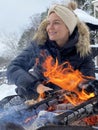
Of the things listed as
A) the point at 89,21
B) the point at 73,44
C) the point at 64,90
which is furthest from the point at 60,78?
the point at 89,21

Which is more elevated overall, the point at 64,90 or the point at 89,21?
the point at 64,90

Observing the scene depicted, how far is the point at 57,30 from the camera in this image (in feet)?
11.3

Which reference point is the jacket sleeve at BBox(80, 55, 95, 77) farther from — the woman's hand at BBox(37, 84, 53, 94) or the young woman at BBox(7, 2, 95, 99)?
the woman's hand at BBox(37, 84, 53, 94)

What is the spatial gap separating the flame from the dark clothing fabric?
67mm

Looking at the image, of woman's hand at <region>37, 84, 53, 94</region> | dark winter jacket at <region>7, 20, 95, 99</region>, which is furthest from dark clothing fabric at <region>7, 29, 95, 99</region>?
woman's hand at <region>37, 84, 53, 94</region>

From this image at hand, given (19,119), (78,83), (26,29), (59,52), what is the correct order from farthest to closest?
1. (26,29)
2. (59,52)
3. (78,83)
4. (19,119)

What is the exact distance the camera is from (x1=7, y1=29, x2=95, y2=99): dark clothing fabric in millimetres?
3461

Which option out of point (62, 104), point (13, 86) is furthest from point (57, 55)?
point (13, 86)

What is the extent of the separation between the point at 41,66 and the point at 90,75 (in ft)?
1.47

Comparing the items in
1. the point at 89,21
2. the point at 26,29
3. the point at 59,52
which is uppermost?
the point at 59,52

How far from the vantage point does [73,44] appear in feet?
11.5

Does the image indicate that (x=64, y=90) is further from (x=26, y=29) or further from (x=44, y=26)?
(x=26, y=29)

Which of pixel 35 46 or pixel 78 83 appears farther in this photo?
pixel 35 46

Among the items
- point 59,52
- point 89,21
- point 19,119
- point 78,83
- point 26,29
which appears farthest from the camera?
point 26,29
